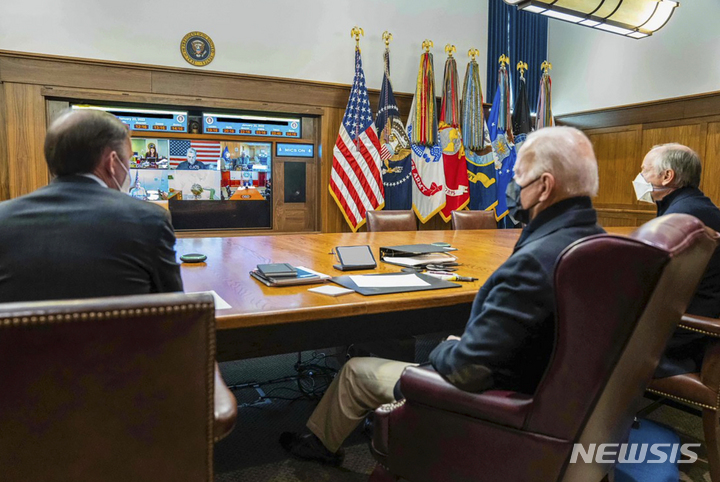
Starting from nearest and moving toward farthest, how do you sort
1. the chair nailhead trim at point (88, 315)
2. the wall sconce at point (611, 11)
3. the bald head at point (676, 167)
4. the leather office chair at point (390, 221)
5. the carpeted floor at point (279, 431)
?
the chair nailhead trim at point (88, 315), the carpeted floor at point (279, 431), the bald head at point (676, 167), the wall sconce at point (611, 11), the leather office chair at point (390, 221)

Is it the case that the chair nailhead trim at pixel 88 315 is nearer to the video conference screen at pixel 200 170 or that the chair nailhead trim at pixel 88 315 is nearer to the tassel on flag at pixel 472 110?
the video conference screen at pixel 200 170

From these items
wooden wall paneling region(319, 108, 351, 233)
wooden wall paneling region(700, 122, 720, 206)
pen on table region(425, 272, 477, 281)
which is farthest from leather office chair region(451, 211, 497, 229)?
wooden wall paneling region(700, 122, 720, 206)

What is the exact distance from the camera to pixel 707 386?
5.61 feet

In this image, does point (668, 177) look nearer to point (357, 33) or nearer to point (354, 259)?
point (354, 259)

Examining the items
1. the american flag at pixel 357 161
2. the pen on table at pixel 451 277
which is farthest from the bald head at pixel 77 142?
the american flag at pixel 357 161

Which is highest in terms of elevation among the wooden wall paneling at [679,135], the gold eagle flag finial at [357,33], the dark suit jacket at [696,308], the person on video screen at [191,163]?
the gold eagle flag finial at [357,33]

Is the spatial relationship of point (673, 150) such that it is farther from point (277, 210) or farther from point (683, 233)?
point (277, 210)

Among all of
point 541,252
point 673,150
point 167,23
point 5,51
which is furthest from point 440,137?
point 541,252

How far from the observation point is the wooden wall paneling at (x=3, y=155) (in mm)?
4242

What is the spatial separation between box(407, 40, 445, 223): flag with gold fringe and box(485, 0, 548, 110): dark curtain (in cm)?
126

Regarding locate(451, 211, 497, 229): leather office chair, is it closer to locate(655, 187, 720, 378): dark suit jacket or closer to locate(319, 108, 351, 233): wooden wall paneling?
locate(319, 108, 351, 233): wooden wall paneling

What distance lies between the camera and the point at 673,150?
2328mm

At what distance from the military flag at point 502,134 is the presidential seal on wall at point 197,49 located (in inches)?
127

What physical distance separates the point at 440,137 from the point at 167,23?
3.06 metres
